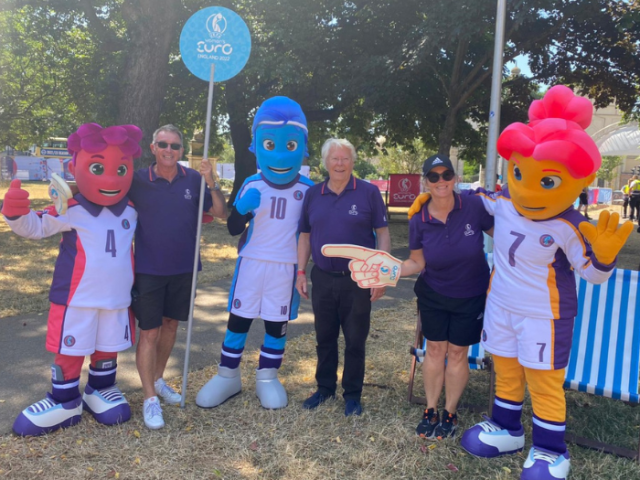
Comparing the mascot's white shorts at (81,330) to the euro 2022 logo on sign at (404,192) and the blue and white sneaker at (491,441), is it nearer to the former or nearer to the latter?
the blue and white sneaker at (491,441)

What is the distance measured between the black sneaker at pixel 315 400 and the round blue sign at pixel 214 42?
7.92 feet

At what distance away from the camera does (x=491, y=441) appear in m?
3.06

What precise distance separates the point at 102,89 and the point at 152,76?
3215 mm

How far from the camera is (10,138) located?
55.4 ft

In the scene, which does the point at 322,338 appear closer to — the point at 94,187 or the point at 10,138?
the point at 94,187

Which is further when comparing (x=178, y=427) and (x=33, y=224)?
(x=178, y=427)

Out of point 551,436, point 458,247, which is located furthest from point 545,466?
point 458,247

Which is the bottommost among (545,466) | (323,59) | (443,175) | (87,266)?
(545,466)

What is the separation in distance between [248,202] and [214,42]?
1239mm

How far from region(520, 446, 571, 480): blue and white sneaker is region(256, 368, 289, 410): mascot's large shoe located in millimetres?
1642

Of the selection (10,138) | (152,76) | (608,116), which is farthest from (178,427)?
(608,116)

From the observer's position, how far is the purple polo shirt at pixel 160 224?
3406 mm

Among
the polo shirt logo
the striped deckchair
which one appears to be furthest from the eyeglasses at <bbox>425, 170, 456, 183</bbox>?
the striped deckchair

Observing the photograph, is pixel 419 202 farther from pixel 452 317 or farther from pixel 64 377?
pixel 64 377
